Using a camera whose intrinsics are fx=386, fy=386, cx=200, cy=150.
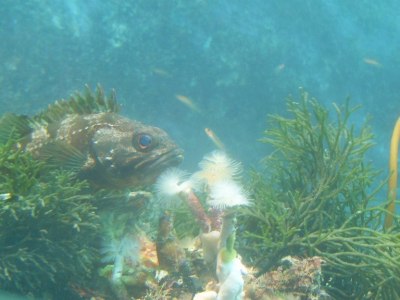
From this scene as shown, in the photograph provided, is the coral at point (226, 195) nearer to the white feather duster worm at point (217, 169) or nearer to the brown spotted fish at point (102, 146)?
the white feather duster worm at point (217, 169)

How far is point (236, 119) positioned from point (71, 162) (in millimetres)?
10991

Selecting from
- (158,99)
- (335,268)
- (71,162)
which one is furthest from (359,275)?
(158,99)

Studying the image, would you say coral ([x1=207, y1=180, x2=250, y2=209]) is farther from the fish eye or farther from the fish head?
the fish eye

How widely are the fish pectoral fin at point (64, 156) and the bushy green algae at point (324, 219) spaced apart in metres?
2.05

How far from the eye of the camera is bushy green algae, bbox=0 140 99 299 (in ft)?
11.8

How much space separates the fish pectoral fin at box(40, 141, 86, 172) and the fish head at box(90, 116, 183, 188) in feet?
0.68

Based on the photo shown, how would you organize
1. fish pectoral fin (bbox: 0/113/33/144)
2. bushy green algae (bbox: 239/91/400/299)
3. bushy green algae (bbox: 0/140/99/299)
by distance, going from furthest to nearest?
1. fish pectoral fin (bbox: 0/113/33/144)
2. bushy green algae (bbox: 239/91/400/299)
3. bushy green algae (bbox: 0/140/99/299)

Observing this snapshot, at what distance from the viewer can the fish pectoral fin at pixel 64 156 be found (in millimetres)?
4188

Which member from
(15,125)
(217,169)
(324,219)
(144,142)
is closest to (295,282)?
(217,169)

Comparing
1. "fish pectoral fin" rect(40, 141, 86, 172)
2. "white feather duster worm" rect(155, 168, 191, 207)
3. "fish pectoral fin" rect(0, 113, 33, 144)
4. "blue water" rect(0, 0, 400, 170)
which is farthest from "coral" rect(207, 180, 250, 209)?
"blue water" rect(0, 0, 400, 170)

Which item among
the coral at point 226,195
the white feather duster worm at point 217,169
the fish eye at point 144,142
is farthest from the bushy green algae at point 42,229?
the coral at point 226,195

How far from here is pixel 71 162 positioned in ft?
13.9

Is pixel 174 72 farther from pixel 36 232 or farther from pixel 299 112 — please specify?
pixel 36 232

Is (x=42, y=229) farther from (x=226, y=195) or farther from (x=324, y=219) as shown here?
(x=324, y=219)
